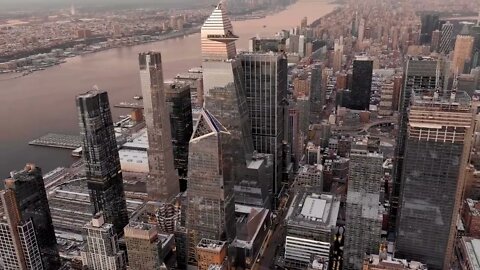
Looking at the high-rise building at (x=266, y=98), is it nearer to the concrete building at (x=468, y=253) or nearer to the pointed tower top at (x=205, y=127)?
the pointed tower top at (x=205, y=127)

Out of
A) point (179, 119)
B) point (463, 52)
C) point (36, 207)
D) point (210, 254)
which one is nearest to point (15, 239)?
point (36, 207)

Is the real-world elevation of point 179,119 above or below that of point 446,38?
below

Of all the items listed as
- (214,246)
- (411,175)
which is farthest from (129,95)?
(411,175)

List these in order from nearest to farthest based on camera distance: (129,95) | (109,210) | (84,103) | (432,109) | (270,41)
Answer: (432,109), (84,103), (109,210), (270,41), (129,95)

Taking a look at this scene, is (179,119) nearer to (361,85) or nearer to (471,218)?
(471,218)

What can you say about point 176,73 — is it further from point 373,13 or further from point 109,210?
point 373,13

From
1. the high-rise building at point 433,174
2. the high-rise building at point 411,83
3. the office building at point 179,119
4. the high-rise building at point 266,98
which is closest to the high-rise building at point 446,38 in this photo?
the high-rise building at point 411,83
